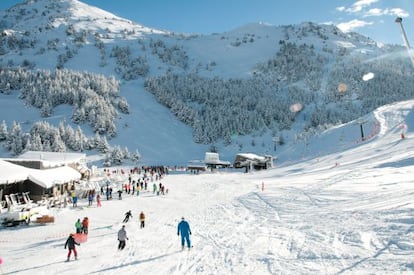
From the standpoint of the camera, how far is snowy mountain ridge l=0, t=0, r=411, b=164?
3270 inches

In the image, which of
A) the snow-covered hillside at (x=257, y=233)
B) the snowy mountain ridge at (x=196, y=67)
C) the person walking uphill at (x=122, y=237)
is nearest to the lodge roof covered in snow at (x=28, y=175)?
the snow-covered hillside at (x=257, y=233)

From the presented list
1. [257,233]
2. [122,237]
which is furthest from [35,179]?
[257,233]

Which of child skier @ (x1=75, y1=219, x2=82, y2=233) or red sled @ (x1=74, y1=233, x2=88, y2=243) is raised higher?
child skier @ (x1=75, y1=219, x2=82, y2=233)

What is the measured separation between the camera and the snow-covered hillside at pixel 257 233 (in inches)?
415

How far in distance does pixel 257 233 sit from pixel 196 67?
134425 mm

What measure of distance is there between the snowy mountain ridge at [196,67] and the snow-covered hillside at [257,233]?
4145 centimetres

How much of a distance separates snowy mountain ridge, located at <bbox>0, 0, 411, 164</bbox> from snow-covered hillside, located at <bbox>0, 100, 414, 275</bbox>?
136 ft

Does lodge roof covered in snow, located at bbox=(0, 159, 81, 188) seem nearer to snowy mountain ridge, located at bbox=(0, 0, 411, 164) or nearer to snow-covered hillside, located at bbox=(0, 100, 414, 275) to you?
snow-covered hillside, located at bbox=(0, 100, 414, 275)

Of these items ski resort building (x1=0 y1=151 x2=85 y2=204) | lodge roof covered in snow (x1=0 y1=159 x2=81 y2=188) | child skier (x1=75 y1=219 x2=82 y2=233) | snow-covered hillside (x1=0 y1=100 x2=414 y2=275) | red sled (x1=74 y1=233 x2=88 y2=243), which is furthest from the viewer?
ski resort building (x1=0 y1=151 x2=85 y2=204)

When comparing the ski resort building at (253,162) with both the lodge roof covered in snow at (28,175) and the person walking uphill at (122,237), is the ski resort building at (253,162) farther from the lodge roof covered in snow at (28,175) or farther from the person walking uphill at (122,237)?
the person walking uphill at (122,237)

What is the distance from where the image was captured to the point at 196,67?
145m

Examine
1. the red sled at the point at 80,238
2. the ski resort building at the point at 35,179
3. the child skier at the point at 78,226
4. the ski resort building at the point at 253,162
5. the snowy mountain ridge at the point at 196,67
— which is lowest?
the red sled at the point at 80,238

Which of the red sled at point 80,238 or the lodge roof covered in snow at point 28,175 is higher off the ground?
the lodge roof covered in snow at point 28,175

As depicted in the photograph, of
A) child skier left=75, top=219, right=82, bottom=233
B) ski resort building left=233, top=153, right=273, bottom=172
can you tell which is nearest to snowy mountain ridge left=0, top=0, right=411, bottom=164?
ski resort building left=233, top=153, right=273, bottom=172
